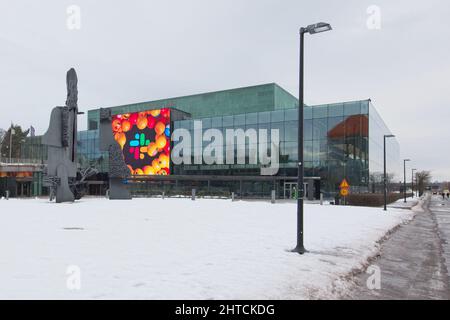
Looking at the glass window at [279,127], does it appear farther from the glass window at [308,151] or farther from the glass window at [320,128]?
the glass window at [320,128]

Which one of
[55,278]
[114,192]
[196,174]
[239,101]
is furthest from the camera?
[239,101]

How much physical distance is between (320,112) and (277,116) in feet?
21.3

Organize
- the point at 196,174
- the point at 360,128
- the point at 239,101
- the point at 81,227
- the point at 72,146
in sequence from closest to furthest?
the point at 81,227 < the point at 72,146 < the point at 360,128 < the point at 196,174 < the point at 239,101

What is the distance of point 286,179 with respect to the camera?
50500 millimetres

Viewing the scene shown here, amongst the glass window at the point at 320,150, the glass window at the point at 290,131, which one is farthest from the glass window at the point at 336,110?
the glass window at the point at 290,131

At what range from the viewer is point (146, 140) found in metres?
63.7

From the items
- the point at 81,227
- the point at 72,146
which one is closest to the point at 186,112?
the point at 72,146

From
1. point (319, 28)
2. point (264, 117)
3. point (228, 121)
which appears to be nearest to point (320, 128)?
point (264, 117)

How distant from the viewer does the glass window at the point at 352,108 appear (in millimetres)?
45906

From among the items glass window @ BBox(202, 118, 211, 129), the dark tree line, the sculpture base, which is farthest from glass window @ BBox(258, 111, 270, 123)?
the dark tree line

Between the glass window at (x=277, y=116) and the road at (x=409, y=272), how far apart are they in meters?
38.1

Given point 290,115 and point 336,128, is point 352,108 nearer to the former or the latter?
point 336,128

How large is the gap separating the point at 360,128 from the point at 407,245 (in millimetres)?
35765
